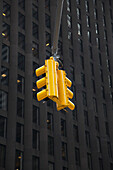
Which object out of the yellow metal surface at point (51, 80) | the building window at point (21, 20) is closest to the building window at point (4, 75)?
the building window at point (21, 20)

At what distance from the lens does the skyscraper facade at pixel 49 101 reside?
1496 inches

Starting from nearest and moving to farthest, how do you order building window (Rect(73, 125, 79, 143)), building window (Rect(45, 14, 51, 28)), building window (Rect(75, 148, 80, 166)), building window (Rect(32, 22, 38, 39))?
building window (Rect(75, 148, 80, 166)), building window (Rect(73, 125, 79, 143)), building window (Rect(32, 22, 38, 39)), building window (Rect(45, 14, 51, 28))

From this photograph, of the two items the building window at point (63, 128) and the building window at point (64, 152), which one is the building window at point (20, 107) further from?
the building window at point (64, 152)

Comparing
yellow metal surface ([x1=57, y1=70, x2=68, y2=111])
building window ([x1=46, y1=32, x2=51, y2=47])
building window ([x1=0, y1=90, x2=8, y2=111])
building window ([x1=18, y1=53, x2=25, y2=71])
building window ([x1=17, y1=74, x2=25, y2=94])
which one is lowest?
yellow metal surface ([x1=57, y1=70, x2=68, y2=111])

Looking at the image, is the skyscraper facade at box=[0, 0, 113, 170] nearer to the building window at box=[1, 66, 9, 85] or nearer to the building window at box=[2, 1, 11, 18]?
the building window at box=[1, 66, 9, 85]

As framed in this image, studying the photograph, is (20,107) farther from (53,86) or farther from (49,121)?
(53,86)

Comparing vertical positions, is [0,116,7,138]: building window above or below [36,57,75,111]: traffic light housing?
above

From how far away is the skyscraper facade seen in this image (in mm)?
38000

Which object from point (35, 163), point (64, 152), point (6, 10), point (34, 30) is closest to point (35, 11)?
point (34, 30)

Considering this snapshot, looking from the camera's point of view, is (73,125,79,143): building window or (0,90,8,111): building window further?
(73,125,79,143): building window

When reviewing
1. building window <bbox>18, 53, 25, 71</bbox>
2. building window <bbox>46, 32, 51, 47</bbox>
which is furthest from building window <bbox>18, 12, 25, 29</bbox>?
building window <bbox>18, 53, 25, 71</bbox>

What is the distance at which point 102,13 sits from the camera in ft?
224

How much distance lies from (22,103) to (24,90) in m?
1.94

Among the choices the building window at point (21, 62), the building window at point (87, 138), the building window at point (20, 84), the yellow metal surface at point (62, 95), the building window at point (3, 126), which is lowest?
the yellow metal surface at point (62, 95)
